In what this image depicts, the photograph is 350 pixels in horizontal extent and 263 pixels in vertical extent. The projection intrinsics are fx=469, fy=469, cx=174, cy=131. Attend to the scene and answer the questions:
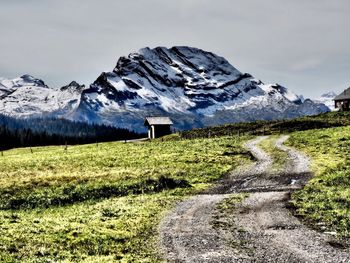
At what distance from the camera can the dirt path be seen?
21.8 meters

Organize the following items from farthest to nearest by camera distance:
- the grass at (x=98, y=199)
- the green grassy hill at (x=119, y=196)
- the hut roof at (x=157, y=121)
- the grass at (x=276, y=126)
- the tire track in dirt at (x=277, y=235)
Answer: the hut roof at (x=157, y=121) < the grass at (x=276, y=126) < the green grassy hill at (x=119, y=196) < the grass at (x=98, y=199) < the tire track in dirt at (x=277, y=235)

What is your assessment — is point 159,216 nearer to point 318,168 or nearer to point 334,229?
point 334,229

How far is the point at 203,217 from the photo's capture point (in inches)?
1244

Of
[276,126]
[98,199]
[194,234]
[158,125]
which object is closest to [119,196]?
[98,199]

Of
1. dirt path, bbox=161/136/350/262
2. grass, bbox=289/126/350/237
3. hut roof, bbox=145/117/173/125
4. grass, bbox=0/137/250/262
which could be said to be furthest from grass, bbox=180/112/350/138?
dirt path, bbox=161/136/350/262

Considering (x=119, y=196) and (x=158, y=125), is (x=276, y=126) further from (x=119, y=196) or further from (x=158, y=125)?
(x=119, y=196)

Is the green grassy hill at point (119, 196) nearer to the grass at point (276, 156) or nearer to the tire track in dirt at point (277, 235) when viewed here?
the tire track in dirt at point (277, 235)

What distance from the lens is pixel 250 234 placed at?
2625 cm

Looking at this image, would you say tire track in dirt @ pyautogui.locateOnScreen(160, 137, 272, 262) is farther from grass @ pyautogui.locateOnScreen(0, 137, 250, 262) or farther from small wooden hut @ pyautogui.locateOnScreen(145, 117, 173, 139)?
small wooden hut @ pyautogui.locateOnScreen(145, 117, 173, 139)

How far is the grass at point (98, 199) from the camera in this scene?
78.3 ft

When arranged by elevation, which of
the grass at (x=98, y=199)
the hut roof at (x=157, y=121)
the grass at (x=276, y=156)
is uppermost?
the hut roof at (x=157, y=121)

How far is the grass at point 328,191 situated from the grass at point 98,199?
9.89 m

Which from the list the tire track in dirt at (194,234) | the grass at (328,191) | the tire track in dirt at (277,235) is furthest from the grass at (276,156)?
the tire track in dirt at (277,235)

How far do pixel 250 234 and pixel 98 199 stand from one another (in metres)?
20.5
